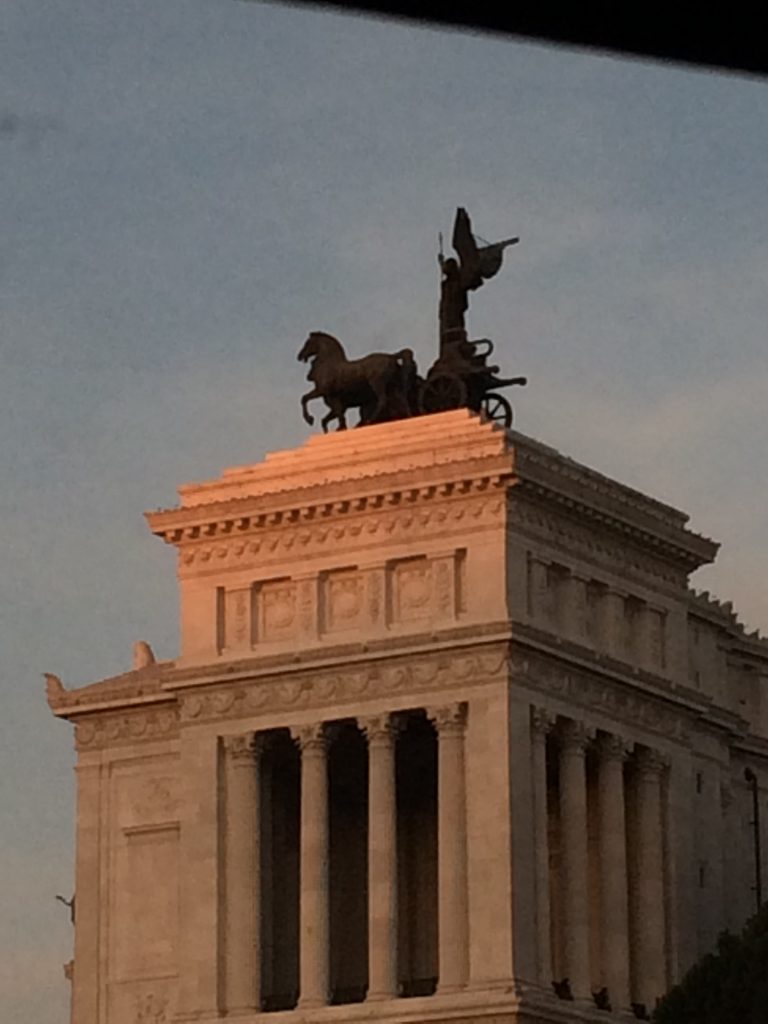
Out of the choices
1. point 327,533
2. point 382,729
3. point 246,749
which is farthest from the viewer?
point 246,749

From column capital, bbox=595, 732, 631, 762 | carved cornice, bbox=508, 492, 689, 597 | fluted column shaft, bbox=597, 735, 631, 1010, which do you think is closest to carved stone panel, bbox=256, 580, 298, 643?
carved cornice, bbox=508, 492, 689, 597

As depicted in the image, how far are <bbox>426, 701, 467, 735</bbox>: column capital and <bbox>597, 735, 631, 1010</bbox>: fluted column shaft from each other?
195 inches

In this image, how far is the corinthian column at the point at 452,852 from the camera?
62.4 meters

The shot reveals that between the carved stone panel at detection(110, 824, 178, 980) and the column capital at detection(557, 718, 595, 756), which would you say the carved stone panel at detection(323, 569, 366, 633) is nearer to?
the column capital at detection(557, 718, 595, 756)

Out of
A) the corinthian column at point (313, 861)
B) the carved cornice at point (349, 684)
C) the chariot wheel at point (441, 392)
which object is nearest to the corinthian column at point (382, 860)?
the carved cornice at point (349, 684)

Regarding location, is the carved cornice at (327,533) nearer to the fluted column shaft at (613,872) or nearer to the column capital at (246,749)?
the column capital at (246,749)

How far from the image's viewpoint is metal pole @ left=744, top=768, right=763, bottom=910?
73.8 metres

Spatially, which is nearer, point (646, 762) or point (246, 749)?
point (246, 749)

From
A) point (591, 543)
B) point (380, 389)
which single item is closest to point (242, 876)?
point (591, 543)

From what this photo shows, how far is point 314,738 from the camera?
214ft

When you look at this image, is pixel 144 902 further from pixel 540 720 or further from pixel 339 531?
pixel 540 720

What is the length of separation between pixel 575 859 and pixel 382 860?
445 cm

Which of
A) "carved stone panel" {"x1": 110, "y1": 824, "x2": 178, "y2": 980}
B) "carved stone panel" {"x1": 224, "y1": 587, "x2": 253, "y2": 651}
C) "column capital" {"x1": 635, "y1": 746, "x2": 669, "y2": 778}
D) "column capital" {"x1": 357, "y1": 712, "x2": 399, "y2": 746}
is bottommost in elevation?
"carved stone panel" {"x1": 110, "y1": 824, "x2": 178, "y2": 980}

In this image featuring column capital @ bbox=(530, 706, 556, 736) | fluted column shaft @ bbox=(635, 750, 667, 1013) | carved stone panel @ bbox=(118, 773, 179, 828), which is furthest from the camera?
carved stone panel @ bbox=(118, 773, 179, 828)
